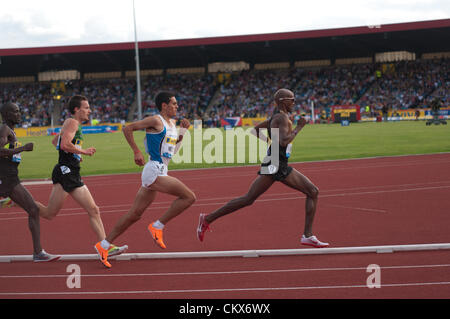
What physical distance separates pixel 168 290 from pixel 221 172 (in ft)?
41.8

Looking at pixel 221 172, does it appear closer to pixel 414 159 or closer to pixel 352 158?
pixel 352 158

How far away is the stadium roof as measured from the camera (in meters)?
54.3

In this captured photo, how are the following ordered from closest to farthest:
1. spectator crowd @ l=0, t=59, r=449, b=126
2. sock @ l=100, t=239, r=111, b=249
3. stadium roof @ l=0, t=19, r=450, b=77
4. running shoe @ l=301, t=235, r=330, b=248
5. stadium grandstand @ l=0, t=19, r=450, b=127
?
sock @ l=100, t=239, r=111, b=249 < running shoe @ l=301, t=235, r=330, b=248 < stadium roof @ l=0, t=19, r=450, b=77 < stadium grandstand @ l=0, t=19, r=450, b=127 < spectator crowd @ l=0, t=59, r=449, b=126

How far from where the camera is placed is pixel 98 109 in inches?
2500

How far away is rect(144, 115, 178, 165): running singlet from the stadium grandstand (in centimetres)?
4743

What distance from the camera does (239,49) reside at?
201ft

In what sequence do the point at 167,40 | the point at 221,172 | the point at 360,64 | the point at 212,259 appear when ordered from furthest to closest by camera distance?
the point at 360,64 < the point at 167,40 < the point at 221,172 < the point at 212,259

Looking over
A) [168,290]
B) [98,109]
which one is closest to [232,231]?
[168,290]

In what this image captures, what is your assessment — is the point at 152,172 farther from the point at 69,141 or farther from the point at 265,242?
the point at 265,242

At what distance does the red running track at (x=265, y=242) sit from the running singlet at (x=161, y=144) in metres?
1.29

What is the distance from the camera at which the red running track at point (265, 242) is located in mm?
5582

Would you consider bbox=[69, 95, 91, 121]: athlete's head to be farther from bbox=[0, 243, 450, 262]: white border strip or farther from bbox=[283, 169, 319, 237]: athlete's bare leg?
bbox=[283, 169, 319, 237]: athlete's bare leg

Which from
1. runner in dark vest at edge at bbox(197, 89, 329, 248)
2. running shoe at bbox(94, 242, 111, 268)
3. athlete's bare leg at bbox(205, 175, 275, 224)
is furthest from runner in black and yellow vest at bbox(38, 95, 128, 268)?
runner in dark vest at edge at bbox(197, 89, 329, 248)

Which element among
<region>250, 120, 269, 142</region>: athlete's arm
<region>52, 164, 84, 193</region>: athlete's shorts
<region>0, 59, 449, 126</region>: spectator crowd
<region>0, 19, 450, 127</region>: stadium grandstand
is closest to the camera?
<region>52, 164, 84, 193</region>: athlete's shorts
